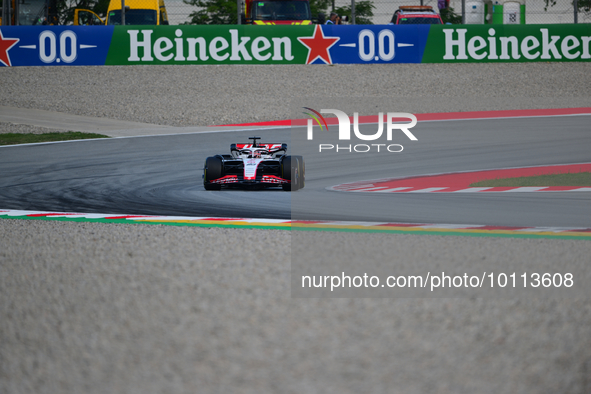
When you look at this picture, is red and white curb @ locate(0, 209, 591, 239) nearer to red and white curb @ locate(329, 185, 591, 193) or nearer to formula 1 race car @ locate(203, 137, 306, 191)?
formula 1 race car @ locate(203, 137, 306, 191)

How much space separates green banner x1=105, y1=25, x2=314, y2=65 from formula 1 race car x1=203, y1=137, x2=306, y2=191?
11795 millimetres

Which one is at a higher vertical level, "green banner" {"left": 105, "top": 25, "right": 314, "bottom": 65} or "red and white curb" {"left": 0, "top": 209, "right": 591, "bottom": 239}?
"green banner" {"left": 105, "top": 25, "right": 314, "bottom": 65}

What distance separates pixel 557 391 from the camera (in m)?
3.37

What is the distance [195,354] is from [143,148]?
10.8 meters

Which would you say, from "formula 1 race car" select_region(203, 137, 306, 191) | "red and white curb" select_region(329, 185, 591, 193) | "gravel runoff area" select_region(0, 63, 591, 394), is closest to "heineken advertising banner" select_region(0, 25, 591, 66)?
"red and white curb" select_region(329, 185, 591, 193)

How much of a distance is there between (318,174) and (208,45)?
10743 millimetres

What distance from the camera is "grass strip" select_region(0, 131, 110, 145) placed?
51.1 ft

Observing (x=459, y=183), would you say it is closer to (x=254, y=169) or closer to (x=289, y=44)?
(x=254, y=169)

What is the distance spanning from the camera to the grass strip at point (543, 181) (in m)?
10.4

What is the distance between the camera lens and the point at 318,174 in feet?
37.7

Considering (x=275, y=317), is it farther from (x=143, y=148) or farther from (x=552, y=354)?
(x=143, y=148)

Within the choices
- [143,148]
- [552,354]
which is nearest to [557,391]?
[552,354]

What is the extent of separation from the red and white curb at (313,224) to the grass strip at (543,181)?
3101 mm

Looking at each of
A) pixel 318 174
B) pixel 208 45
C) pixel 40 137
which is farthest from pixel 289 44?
pixel 318 174
